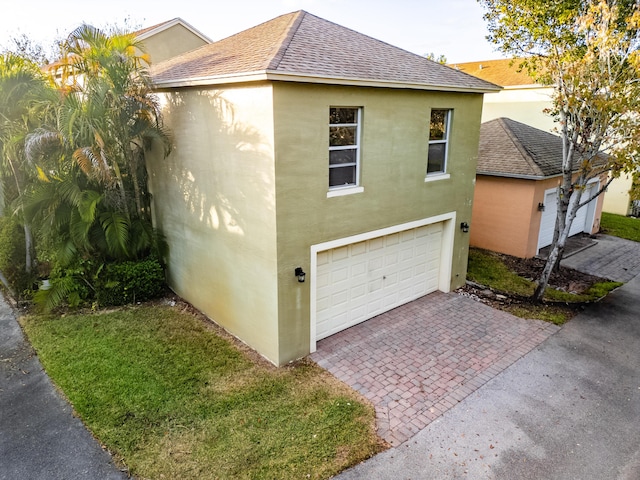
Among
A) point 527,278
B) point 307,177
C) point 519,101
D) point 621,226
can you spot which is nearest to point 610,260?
point 527,278

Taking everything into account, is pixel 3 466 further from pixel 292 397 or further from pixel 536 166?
pixel 536 166

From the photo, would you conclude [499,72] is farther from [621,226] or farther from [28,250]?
[28,250]

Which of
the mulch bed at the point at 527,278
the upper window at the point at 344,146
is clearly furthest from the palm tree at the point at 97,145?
the mulch bed at the point at 527,278

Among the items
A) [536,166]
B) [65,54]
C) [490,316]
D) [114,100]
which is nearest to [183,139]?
[114,100]

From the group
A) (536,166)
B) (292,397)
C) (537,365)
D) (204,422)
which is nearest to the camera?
(204,422)

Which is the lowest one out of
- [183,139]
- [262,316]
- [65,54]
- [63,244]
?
[262,316]

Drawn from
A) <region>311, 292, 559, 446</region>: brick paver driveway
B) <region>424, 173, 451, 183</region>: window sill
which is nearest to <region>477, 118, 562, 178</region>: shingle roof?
<region>424, 173, 451, 183</region>: window sill

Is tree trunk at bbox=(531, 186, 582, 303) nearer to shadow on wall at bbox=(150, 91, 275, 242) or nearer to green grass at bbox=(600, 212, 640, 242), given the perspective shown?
shadow on wall at bbox=(150, 91, 275, 242)
